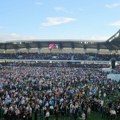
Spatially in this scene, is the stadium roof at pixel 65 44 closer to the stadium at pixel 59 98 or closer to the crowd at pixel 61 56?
the crowd at pixel 61 56

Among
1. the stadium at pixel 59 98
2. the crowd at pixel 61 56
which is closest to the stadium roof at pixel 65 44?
the crowd at pixel 61 56

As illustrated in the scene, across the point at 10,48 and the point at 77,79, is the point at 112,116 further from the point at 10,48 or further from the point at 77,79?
the point at 10,48

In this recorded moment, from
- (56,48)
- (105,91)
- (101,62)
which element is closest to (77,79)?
(105,91)

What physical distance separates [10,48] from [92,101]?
69.1 m

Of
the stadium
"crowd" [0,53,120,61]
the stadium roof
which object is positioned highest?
the stadium roof

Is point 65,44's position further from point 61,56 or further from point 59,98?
point 59,98

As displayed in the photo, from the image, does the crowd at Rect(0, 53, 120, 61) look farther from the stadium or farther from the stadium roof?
the stadium

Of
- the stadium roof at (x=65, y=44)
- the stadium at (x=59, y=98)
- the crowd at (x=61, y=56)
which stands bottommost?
the crowd at (x=61, y=56)

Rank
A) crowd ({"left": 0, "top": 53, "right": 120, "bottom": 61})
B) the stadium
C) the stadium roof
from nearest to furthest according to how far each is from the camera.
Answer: the stadium < crowd ({"left": 0, "top": 53, "right": 120, "bottom": 61}) < the stadium roof

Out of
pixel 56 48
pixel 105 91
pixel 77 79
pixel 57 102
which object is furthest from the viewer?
pixel 56 48

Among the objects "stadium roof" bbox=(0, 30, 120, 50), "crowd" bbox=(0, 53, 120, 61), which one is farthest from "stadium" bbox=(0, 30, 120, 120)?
"stadium roof" bbox=(0, 30, 120, 50)

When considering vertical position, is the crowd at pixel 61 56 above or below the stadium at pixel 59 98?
below

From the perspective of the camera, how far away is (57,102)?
22312 millimetres

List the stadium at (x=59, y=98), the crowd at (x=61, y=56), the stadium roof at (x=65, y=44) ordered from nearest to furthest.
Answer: the stadium at (x=59, y=98) < the crowd at (x=61, y=56) < the stadium roof at (x=65, y=44)
